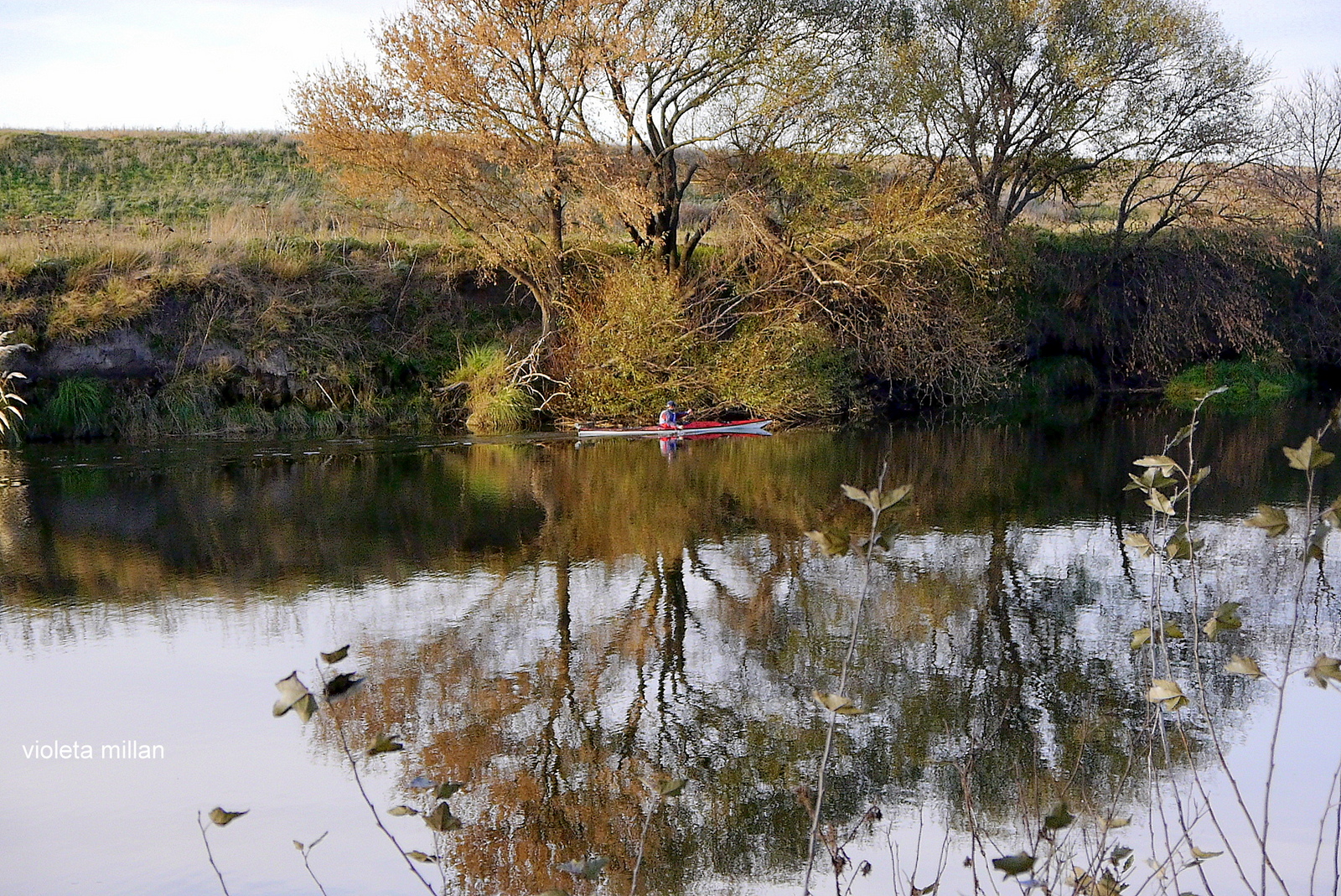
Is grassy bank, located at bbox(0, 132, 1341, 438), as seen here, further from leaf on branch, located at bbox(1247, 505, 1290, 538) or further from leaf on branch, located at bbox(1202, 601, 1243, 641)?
leaf on branch, located at bbox(1247, 505, 1290, 538)

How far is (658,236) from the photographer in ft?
80.2

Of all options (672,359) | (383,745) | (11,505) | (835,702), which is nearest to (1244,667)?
(835,702)

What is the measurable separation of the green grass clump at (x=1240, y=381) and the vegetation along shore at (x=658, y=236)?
227mm

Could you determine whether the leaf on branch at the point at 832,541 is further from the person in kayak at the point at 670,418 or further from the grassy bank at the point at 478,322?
the grassy bank at the point at 478,322

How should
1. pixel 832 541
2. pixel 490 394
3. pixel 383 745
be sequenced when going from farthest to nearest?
pixel 490 394 → pixel 383 745 → pixel 832 541

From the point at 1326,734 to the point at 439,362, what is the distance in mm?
19298

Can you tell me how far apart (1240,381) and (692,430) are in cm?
1547

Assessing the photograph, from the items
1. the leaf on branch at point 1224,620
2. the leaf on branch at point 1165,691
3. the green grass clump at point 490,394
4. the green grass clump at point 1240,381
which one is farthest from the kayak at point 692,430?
the leaf on branch at point 1165,691

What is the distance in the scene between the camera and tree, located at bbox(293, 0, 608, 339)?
21484 millimetres

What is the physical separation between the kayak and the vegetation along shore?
2.97ft

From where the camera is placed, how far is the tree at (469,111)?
21484mm

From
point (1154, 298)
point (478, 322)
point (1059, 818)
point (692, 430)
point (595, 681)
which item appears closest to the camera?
point (1059, 818)

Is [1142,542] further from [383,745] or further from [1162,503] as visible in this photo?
[383,745]

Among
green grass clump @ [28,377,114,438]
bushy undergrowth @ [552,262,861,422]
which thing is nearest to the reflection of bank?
green grass clump @ [28,377,114,438]
